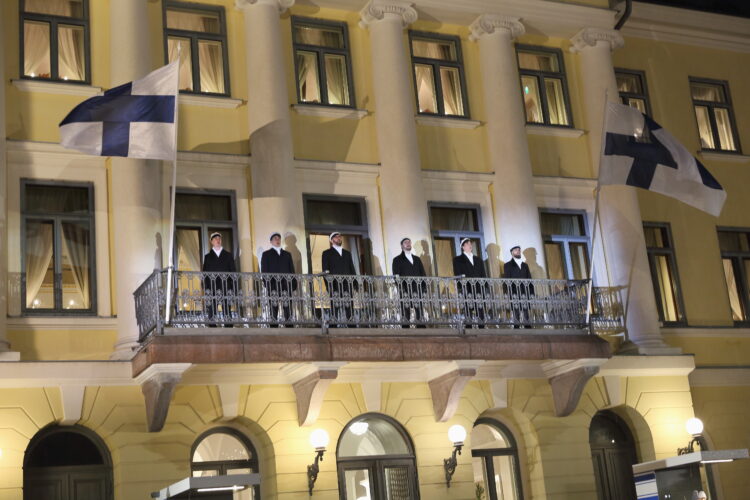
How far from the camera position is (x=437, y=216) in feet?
73.5

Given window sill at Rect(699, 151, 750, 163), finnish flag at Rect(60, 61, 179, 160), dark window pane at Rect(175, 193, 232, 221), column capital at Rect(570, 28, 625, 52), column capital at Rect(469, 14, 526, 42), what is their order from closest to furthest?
finnish flag at Rect(60, 61, 179, 160) → dark window pane at Rect(175, 193, 232, 221) → column capital at Rect(469, 14, 526, 42) → column capital at Rect(570, 28, 625, 52) → window sill at Rect(699, 151, 750, 163)

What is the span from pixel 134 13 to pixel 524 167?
7897 mm

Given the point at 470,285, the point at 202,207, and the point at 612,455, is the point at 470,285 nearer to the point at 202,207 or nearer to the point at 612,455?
the point at 612,455

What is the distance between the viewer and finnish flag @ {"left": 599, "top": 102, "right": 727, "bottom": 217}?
1998 cm

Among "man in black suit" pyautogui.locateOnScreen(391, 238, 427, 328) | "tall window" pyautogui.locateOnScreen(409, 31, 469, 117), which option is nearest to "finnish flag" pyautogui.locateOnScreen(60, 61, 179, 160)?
"man in black suit" pyautogui.locateOnScreen(391, 238, 427, 328)

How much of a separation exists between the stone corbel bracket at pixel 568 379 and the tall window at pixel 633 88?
7245 mm

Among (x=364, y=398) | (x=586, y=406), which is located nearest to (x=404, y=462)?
(x=364, y=398)

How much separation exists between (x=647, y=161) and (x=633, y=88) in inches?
235

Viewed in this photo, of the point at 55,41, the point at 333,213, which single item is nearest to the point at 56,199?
the point at 55,41

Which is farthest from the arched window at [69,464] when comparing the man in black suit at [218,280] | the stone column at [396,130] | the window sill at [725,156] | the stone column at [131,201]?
the window sill at [725,156]

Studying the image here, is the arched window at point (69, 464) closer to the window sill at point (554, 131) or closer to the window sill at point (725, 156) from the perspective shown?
the window sill at point (554, 131)

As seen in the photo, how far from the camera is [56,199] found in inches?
764

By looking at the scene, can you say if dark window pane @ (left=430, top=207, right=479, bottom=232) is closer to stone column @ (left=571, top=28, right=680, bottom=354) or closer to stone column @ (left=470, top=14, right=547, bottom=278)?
stone column @ (left=470, top=14, right=547, bottom=278)

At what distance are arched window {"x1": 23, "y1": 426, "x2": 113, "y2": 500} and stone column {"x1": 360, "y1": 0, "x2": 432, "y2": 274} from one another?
20.5 feet
